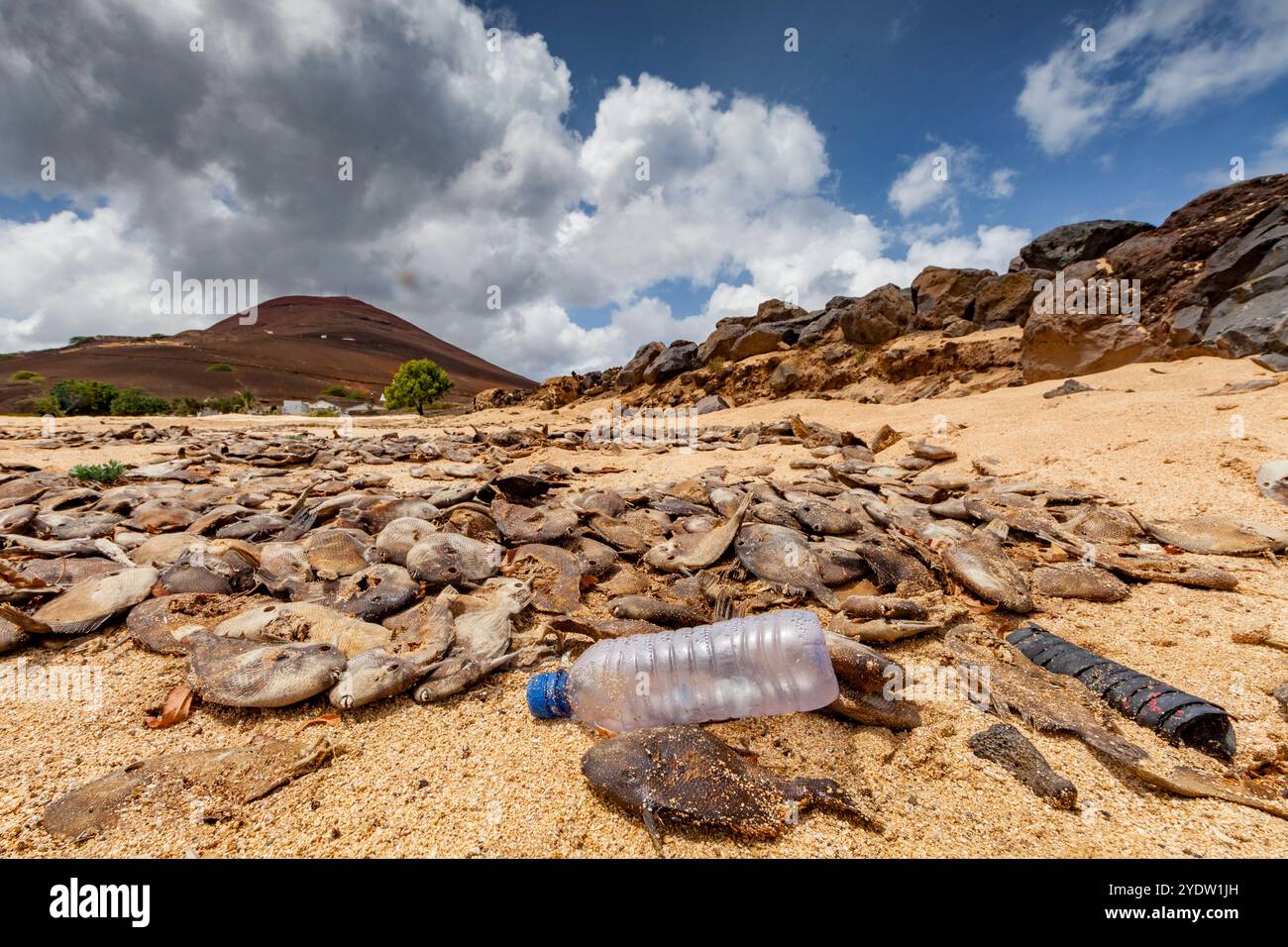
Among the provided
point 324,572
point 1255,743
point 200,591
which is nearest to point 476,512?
point 324,572

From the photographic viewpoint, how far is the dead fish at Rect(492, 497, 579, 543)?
3198mm

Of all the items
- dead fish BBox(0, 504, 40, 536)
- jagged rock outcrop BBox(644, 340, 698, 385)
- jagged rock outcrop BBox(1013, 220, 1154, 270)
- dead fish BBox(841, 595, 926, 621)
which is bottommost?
dead fish BBox(841, 595, 926, 621)

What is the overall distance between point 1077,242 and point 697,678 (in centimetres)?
1790

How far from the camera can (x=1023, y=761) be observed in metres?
A: 1.45

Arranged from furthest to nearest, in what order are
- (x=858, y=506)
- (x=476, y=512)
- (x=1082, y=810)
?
(x=858, y=506)
(x=476, y=512)
(x=1082, y=810)

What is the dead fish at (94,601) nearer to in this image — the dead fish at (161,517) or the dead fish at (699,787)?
the dead fish at (161,517)

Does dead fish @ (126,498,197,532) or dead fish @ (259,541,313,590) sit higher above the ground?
dead fish @ (126,498,197,532)

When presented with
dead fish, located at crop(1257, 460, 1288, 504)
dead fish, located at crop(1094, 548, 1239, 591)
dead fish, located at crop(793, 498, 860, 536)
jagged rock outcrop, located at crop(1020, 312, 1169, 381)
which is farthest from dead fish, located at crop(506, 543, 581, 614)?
jagged rock outcrop, located at crop(1020, 312, 1169, 381)

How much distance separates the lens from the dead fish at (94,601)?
6.84 ft

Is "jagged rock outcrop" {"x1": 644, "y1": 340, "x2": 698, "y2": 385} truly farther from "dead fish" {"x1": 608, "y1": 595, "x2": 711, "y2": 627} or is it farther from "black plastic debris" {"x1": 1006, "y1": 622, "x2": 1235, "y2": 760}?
"black plastic debris" {"x1": 1006, "y1": 622, "x2": 1235, "y2": 760}

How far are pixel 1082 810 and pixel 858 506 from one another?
2524 millimetres

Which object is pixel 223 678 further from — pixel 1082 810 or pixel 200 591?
pixel 1082 810

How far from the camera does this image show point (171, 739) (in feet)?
5.17

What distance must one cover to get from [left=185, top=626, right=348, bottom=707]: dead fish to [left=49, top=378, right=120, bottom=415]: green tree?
95.7 ft
